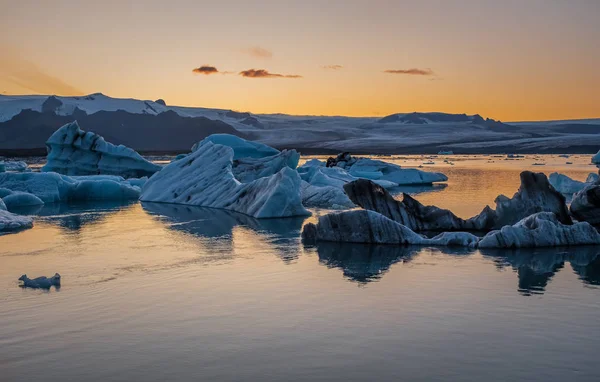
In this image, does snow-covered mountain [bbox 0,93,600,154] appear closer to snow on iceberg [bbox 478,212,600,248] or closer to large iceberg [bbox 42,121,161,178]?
large iceberg [bbox 42,121,161,178]

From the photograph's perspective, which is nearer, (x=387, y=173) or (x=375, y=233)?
(x=375, y=233)

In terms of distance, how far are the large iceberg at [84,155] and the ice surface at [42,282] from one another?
1836cm

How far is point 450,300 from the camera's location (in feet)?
21.9

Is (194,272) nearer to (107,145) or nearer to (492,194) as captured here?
(492,194)

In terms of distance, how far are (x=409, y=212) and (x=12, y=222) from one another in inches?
289

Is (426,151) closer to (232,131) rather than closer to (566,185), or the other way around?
(232,131)

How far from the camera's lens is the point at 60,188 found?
63.0 feet

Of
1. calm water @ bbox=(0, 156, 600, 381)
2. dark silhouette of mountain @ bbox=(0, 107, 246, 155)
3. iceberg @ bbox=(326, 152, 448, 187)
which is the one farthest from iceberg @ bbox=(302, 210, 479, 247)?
dark silhouette of mountain @ bbox=(0, 107, 246, 155)

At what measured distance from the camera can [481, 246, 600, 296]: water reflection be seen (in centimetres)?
761

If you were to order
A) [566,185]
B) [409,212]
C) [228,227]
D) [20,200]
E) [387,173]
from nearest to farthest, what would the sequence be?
1. [409,212]
2. [228,227]
3. [20,200]
4. [566,185]
5. [387,173]

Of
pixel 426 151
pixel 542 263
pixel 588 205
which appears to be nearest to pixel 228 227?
pixel 542 263

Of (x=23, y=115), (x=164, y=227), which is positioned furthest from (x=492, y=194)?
(x=23, y=115)

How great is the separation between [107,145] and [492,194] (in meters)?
14.3

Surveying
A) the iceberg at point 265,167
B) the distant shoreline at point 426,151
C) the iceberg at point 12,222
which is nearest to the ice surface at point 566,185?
the iceberg at point 265,167
